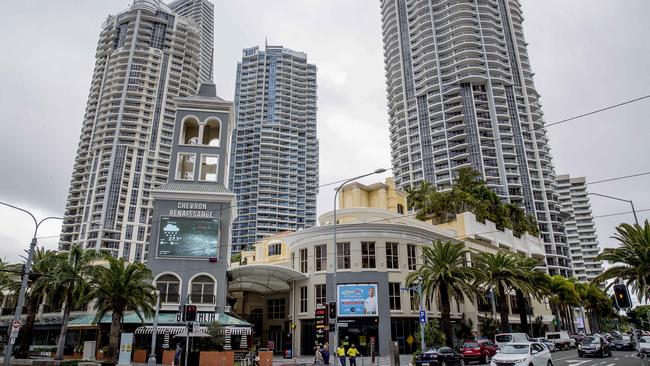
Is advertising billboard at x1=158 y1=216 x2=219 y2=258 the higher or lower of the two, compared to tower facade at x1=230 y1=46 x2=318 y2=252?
Result: lower

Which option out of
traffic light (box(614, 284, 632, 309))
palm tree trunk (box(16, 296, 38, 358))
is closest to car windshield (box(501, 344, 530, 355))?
traffic light (box(614, 284, 632, 309))

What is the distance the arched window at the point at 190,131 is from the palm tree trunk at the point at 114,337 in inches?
819

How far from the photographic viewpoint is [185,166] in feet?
156

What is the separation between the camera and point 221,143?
47.4 m

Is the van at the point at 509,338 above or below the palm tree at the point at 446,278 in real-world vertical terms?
below

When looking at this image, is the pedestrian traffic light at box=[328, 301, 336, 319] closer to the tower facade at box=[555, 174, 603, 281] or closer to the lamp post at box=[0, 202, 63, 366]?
the lamp post at box=[0, 202, 63, 366]

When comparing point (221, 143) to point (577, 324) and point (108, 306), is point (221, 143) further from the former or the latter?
point (577, 324)

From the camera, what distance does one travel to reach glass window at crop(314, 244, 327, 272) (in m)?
43.7

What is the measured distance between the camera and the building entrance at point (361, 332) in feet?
132

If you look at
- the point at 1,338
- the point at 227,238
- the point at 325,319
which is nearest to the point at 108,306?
the point at 227,238

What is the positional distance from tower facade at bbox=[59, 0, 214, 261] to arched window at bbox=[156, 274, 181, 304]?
78.0 meters

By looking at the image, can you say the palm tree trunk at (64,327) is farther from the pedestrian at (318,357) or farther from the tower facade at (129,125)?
the tower facade at (129,125)

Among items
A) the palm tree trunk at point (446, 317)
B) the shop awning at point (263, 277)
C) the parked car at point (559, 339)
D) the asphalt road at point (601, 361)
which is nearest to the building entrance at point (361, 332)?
the palm tree trunk at point (446, 317)

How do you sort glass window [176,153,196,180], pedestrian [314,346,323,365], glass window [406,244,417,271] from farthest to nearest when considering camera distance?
glass window [176,153,196,180] → glass window [406,244,417,271] → pedestrian [314,346,323,365]
